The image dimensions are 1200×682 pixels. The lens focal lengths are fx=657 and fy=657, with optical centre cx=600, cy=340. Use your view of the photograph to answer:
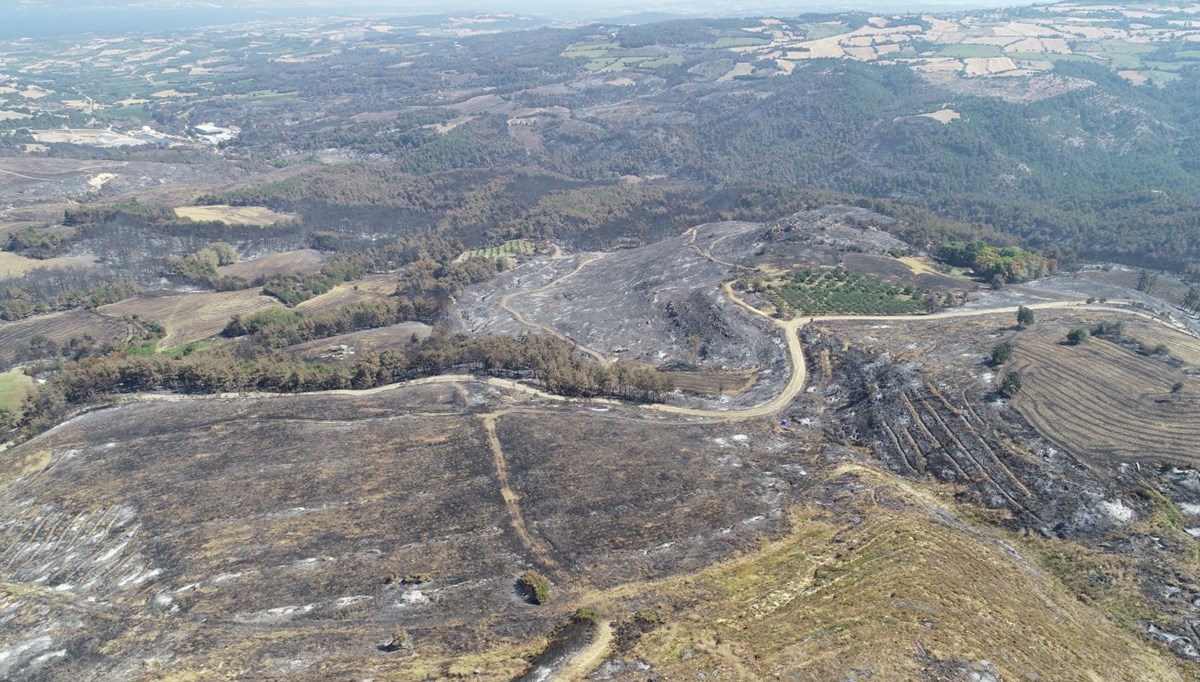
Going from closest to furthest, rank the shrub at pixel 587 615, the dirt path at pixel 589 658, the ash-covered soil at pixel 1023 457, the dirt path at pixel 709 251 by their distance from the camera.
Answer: the dirt path at pixel 589 658, the shrub at pixel 587 615, the ash-covered soil at pixel 1023 457, the dirt path at pixel 709 251

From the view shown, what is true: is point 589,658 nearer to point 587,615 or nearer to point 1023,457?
point 587,615

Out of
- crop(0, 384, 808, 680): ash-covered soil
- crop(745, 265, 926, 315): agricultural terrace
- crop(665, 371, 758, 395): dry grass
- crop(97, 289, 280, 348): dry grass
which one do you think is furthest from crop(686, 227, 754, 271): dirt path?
crop(97, 289, 280, 348): dry grass

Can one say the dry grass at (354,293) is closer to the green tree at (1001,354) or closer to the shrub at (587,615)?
the shrub at (587,615)

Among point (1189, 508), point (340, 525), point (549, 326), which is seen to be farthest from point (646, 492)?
point (549, 326)

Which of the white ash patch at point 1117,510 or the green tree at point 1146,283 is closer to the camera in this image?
the white ash patch at point 1117,510

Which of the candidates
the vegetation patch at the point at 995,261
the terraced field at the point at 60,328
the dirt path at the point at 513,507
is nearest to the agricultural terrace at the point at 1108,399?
the vegetation patch at the point at 995,261

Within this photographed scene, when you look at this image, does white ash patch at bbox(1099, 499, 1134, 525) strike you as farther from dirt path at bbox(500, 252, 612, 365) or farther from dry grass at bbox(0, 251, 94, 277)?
dry grass at bbox(0, 251, 94, 277)
